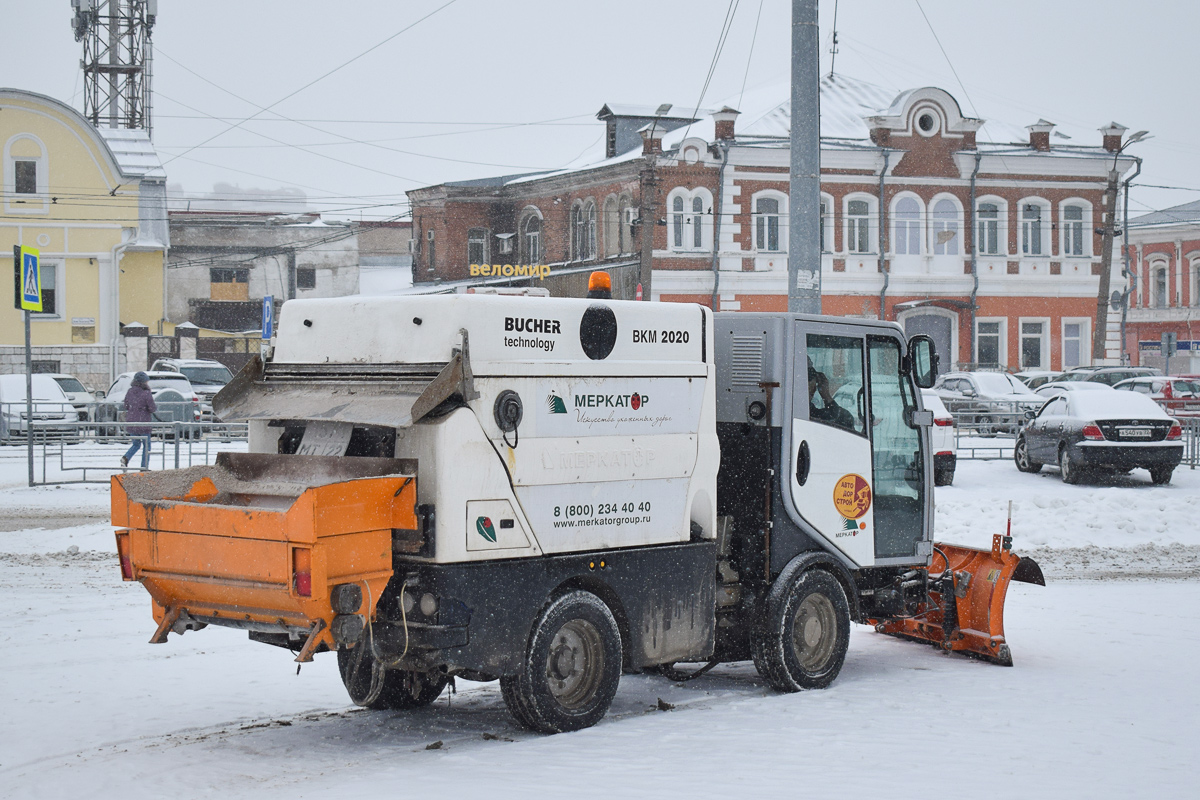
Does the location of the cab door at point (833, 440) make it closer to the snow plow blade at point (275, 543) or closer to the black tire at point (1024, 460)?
the snow plow blade at point (275, 543)

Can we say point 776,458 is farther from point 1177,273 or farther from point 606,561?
point 1177,273

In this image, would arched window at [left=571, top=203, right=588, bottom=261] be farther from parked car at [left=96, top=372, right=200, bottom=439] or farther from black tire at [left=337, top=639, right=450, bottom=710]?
black tire at [left=337, top=639, right=450, bottom=710]

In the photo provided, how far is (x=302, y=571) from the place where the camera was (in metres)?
5.95

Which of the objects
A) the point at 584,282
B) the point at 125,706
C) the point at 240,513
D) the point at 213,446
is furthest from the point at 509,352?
the point at 584,282

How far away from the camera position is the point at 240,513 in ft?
20.2

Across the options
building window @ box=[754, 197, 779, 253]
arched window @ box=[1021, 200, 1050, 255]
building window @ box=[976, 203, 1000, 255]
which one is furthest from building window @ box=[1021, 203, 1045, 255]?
building window @ box=[754, 197, 779, 253]

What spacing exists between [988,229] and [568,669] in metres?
42.5

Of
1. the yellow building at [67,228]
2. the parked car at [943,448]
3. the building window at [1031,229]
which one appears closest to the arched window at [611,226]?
the building window at [1031,229]

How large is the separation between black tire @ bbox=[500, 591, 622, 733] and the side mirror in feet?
10.5

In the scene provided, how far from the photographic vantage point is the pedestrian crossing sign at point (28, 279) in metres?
18.6

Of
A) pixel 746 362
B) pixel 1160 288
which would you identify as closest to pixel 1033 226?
pixel 1160 288

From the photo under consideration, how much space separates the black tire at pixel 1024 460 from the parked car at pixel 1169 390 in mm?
11858

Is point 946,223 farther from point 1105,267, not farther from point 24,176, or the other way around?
point 24,176

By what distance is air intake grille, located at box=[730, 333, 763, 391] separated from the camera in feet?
26.8
